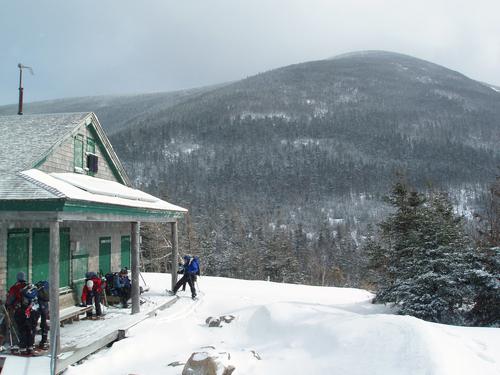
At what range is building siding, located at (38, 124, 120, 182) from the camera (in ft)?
36.9

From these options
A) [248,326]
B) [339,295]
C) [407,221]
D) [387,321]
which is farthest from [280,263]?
[387,321]

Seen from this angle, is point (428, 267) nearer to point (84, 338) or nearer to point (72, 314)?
point (84, 338)

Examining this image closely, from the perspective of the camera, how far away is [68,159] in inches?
488

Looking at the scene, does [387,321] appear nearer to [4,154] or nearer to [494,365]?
[494,365]

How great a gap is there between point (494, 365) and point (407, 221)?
735 cm

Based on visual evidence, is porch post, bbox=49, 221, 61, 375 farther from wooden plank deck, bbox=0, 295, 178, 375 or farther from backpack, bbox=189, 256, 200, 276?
backpack, bbox=189, 256, 200, 276

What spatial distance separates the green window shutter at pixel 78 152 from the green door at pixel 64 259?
7.19 ft

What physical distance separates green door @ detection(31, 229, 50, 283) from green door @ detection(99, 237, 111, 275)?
11.0ft

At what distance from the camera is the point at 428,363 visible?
20.6ft

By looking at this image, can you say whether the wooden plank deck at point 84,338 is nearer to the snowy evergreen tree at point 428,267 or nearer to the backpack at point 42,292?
the backpack at point 42,292

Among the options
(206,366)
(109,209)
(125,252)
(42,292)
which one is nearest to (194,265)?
(125,252)

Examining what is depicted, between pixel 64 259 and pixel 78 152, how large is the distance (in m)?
3.27

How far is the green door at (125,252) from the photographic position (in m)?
16.3

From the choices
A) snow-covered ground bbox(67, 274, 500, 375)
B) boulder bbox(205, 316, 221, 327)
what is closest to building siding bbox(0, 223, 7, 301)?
Result: snow-covered ground bbox(67, 274, 500, 375)
